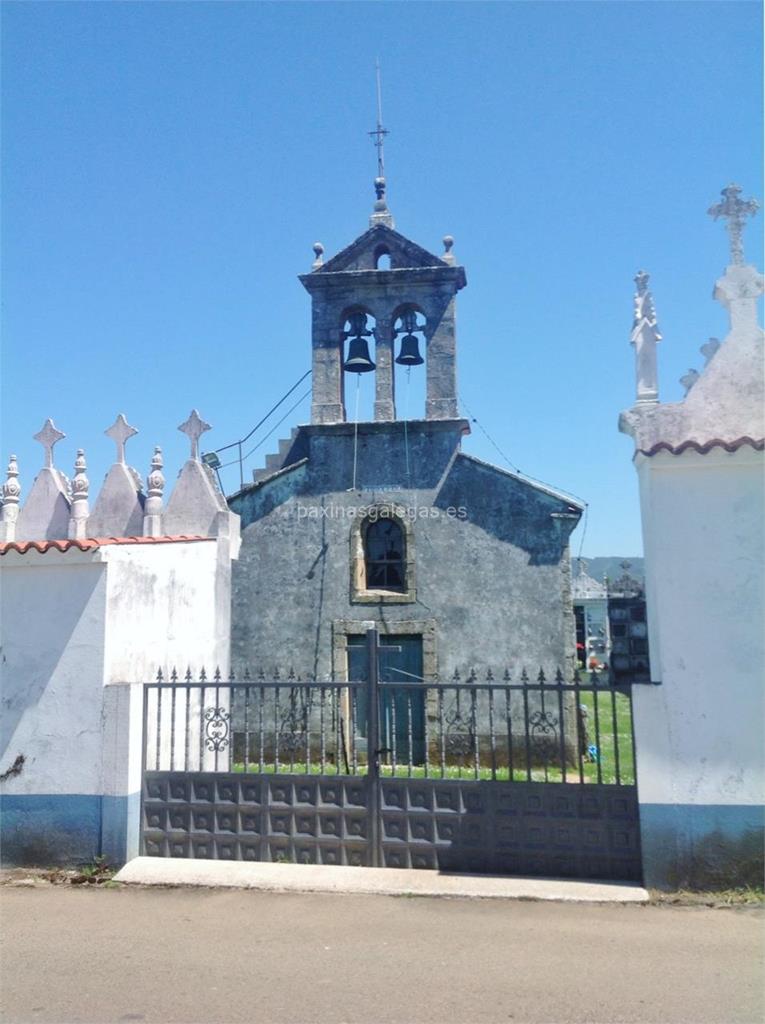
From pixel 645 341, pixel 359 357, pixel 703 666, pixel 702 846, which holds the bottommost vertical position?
pixel 702 846

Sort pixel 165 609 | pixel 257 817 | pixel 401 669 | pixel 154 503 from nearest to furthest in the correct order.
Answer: pixel 257 817 → pixel 165 609 → pixel 154 503 → pixel 401 669

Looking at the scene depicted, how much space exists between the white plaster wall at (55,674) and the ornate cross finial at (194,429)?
2.73 meters

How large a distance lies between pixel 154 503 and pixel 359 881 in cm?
502

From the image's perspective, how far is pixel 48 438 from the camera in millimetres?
10945

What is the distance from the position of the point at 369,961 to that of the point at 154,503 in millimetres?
6020

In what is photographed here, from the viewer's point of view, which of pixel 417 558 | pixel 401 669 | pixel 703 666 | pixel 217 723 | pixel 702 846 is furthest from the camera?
pixel 417 558

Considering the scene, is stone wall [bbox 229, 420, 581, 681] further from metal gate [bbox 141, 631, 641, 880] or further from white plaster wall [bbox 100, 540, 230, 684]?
metal gate [bbox 141, 631, 641, 880]

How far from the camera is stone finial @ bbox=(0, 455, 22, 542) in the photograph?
419 inches

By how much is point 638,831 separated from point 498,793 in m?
1.15

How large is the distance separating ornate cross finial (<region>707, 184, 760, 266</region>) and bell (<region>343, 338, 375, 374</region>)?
29.1 feet

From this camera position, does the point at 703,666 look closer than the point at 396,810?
Yes

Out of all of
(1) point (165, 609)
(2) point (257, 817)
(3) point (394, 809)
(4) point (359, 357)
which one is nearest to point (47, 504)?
(1) point (165, 609)

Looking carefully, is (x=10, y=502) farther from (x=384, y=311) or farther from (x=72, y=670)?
(x=384, y=311)

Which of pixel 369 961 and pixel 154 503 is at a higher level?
pixel 154 503
